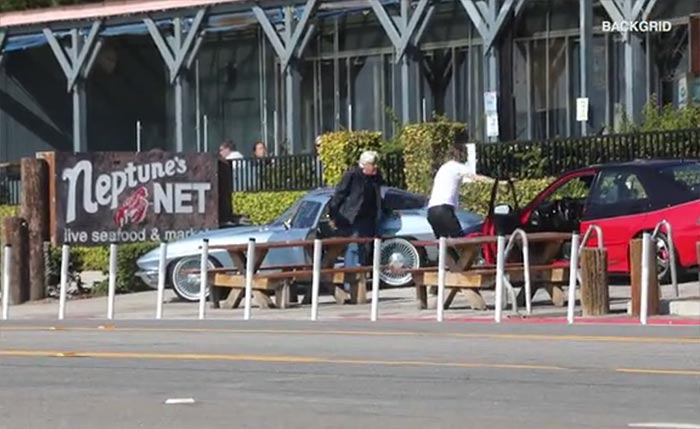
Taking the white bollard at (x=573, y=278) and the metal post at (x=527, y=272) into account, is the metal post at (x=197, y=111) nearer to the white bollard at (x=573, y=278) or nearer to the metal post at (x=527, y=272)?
the metal post at (x=527, y=272)

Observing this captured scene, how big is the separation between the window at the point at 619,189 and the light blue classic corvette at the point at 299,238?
210 cm

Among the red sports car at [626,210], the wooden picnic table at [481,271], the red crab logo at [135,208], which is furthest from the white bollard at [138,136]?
the wooden picnic table at [481,271]

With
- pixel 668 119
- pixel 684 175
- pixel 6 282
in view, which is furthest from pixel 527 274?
pixel 668 119

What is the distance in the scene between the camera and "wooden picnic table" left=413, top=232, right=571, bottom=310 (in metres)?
18.9

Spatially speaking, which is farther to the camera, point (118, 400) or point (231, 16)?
point (231, 16)

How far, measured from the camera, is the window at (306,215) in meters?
22.9

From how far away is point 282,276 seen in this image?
20531 millimetres

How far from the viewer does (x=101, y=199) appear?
Answer: 24.6 m

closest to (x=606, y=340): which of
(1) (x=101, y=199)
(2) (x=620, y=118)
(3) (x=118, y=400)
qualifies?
(3) (x=118, y=400)

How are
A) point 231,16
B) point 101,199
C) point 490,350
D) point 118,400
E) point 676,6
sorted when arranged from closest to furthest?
point 118,400 < point 490,350 < point 101,199 < point 676,6 < point 231,16

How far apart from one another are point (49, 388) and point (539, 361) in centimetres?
385

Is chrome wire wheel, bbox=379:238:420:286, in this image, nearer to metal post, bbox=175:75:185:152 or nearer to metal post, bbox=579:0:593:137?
metal post, bbox=579:0:593:137

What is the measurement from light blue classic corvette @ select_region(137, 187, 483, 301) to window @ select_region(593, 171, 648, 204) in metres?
2.10

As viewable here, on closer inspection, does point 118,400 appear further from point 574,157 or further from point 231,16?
point 231,16
